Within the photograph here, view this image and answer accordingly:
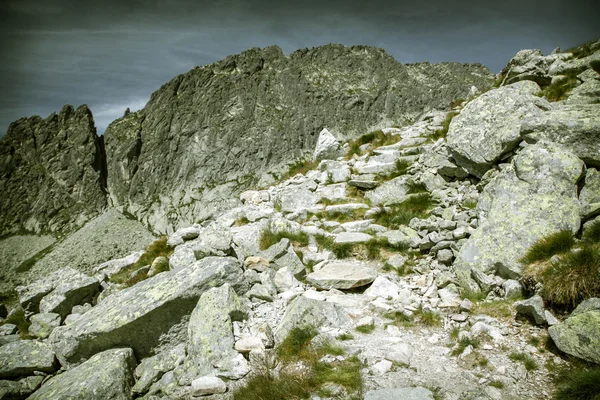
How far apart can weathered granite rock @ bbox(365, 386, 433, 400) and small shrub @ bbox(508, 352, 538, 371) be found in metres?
1.83

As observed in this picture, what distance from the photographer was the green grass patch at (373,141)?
1822cm

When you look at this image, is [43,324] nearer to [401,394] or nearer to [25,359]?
[25,359]

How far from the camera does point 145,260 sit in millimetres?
13000

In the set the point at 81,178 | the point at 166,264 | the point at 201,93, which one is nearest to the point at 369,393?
the point at 166,264

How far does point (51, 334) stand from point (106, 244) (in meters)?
161

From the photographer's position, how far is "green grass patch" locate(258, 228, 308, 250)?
1102cm

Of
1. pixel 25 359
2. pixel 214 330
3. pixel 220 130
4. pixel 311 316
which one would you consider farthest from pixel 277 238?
pixel 220 130

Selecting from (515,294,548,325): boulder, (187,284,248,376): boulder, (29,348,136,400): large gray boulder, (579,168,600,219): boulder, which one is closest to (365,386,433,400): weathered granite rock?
(515,294,548,325): boulder

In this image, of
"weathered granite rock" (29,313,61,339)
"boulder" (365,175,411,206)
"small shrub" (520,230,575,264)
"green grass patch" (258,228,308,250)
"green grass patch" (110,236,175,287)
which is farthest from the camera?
"boulder" (365,175,411,206)

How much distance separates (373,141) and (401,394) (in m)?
16.1

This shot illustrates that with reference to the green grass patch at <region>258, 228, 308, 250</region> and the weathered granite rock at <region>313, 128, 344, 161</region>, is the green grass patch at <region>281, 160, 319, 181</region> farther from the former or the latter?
the green grass patch at <region>258, 228, 308, 250</region>

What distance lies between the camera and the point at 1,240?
159 meters

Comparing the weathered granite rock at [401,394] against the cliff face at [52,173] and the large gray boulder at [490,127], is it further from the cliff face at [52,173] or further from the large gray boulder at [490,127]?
the cliff face at [52,173]

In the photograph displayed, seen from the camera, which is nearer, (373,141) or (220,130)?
(373,141)
